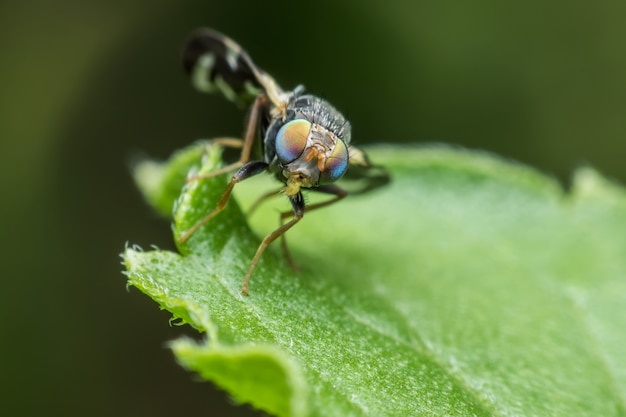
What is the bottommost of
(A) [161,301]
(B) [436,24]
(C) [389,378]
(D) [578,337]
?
(A) [161,301]

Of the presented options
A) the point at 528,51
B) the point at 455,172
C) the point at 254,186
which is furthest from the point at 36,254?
the point at 528,51

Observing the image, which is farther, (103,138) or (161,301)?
(103,138)

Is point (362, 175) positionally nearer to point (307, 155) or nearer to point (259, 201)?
point (259, 201)

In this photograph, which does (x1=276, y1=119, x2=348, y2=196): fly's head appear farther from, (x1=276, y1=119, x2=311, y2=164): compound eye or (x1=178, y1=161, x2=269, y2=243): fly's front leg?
(x1=178, y1=161, x2=269, y2=243): fly's front leg

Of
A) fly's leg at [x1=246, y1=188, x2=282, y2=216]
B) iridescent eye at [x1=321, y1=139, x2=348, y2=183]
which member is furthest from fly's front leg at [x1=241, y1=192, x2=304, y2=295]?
fly's leg at [x1=246, y1=188, x2=282, y2=216]

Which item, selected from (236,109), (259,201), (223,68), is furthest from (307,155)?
(236,109)

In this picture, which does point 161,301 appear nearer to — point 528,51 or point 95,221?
point 95,221
